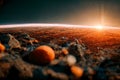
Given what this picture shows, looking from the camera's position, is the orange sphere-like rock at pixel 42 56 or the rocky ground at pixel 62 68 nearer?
the rocky ground at pixel 62 68

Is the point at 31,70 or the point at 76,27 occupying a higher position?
the point at 76,27

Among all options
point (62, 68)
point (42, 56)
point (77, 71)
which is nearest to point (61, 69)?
point (62, 68)

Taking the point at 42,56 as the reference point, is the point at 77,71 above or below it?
below

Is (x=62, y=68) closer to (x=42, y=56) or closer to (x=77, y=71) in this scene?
(x=77, y=71)

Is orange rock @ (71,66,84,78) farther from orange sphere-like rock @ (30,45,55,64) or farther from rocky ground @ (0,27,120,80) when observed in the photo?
orange sphere-like rock @ (30,45,55,64)

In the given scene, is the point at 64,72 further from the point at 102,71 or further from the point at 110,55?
the point at 110,55

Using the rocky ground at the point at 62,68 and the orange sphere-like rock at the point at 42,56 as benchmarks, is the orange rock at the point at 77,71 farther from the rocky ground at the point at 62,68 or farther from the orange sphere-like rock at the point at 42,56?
the orange sphere-like rock at the point at 42,56

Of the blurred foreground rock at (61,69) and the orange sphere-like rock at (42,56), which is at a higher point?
the orange sphere-like rock at (42,56)

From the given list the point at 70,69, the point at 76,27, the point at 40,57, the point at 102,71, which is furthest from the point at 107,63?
the point at 76,27

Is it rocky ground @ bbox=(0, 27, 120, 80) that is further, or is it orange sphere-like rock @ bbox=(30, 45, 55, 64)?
orange sphere-like rock @ bbox=(30, 45, 55, 64)

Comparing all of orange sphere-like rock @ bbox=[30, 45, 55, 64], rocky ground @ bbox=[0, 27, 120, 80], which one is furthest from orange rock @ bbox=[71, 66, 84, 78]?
orange sphere-like rock @ bbox=[30, 45, 55, 64]

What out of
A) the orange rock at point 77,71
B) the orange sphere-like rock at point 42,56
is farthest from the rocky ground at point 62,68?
the orange sphere-like rock at point 42,56
